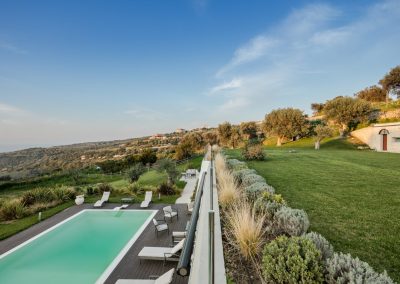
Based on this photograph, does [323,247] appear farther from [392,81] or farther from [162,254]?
[392,81]

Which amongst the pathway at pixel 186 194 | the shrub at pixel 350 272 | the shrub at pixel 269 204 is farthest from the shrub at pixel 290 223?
the pathway at pixel 186 194

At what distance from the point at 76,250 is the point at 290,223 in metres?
8.56

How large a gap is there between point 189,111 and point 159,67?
13.3 metres

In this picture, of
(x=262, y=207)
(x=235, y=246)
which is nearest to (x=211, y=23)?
(x=262, y=207)

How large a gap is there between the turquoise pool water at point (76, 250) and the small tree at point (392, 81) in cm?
4443

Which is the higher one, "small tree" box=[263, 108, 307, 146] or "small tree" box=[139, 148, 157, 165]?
"small tree" box=[263, 108, 307, 146]

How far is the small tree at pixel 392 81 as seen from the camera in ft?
110

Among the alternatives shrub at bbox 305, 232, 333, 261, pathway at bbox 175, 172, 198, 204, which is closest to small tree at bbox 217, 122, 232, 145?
pathway at bbox 175, 172, 198, 204

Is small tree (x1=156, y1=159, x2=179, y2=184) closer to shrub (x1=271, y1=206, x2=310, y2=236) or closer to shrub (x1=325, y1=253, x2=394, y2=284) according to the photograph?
shrub (x1=271, y1=206, x2=310, y2=236)

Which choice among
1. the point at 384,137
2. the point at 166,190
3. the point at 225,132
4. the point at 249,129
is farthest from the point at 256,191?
the point at 249,129

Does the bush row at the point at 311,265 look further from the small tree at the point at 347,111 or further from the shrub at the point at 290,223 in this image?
the small tree at the point at 347,111

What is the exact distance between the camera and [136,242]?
23.8 ft

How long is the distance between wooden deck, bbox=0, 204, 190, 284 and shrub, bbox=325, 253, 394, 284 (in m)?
3.70

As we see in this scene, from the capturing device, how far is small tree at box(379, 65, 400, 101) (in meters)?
33.6
